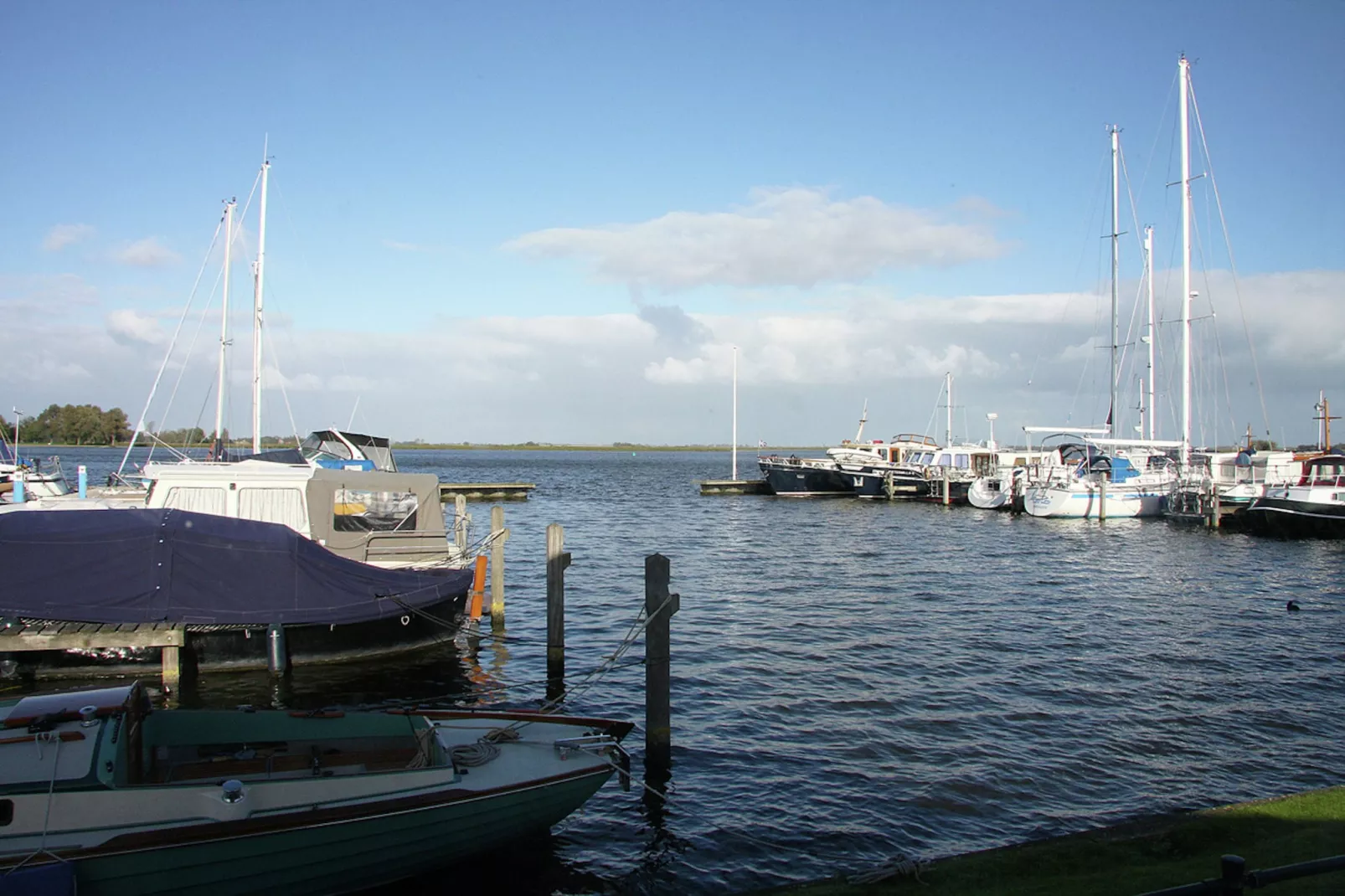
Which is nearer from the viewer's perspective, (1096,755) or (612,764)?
(612,764)

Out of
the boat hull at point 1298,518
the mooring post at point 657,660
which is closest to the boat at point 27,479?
the mooring post at point 657,660

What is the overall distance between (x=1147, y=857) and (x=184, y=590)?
49.2 feet

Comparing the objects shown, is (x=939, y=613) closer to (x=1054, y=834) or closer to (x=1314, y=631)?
(x=1314, y=631)

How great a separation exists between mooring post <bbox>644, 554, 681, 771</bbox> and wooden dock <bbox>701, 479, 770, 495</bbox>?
64.5 m

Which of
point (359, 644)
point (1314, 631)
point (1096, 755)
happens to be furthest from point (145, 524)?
point (1314, 631)

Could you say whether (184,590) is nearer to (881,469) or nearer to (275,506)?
(275,506)

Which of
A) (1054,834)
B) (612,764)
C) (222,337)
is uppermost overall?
(222,337)

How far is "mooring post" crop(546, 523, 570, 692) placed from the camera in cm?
1772

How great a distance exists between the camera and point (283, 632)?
1694 cm

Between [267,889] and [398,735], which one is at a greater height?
[398,735]

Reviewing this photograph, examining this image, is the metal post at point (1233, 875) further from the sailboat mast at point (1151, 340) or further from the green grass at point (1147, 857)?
the sailboat mast at point (1151, 340)

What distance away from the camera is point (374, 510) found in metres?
20.8

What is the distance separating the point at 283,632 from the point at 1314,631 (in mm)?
23977

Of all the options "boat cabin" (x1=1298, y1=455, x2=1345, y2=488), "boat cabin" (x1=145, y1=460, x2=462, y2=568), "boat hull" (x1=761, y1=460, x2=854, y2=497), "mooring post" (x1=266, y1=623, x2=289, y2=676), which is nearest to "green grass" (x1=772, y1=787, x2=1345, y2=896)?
"mooring post" (x1=266, y1=623, x2=289, y2=676)
